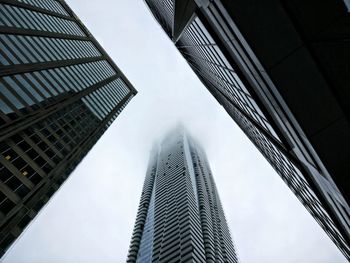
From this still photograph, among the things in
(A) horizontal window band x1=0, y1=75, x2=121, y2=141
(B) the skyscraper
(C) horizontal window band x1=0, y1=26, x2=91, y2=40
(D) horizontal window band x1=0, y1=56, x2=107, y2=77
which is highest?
(C) horizontal window band x1=0, y1=26, x2=91, y2=40

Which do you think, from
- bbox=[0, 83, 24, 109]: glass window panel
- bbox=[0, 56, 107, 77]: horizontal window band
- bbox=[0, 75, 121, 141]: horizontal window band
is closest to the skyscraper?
bbox=[0, 75, 121, 141]: horizontal window band

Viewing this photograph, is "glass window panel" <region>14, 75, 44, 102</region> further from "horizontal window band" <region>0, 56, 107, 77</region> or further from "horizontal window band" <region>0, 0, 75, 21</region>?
"horizontal window band" <region>0, 0, 75, 21</region>

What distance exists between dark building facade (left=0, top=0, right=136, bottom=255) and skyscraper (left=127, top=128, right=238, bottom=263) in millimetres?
46587

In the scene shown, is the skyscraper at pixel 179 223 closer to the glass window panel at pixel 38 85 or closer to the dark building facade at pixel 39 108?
the dark building facade at pixel 39 108

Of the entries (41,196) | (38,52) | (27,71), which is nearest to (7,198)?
(41,196)

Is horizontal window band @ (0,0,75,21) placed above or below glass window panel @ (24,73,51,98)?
above

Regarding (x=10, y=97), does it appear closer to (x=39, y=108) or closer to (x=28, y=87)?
(x=28, y=87)

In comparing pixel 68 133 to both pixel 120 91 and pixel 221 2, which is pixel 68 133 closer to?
pixel 120 91

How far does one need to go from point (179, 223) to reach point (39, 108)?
74.6 metres

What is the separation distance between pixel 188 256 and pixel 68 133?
50.1 metres

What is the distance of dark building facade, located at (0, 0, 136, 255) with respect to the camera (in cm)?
4228

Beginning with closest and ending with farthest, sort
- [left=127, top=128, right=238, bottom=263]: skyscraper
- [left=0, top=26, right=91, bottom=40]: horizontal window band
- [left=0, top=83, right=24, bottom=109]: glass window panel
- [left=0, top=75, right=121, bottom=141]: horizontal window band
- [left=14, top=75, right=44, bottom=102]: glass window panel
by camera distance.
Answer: [left=0, top=75, right=121, bottom=141]: horizontal window band, [left=0, top=83, right=24, bottom=109]: glass window panel, [left=14, top=75, right=44, bottom=102]: glass window panel, [left=0, top=26, right=91, bottom=40]: horizontal window band, [left=127, top=128, right=238, bottom=263]: skyscraper

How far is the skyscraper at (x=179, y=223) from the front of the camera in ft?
322

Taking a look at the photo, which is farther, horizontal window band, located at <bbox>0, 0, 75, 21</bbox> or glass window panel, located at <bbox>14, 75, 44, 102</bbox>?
horizontal window band, located at <bbox>0, 0, 75, 21</bbox>
